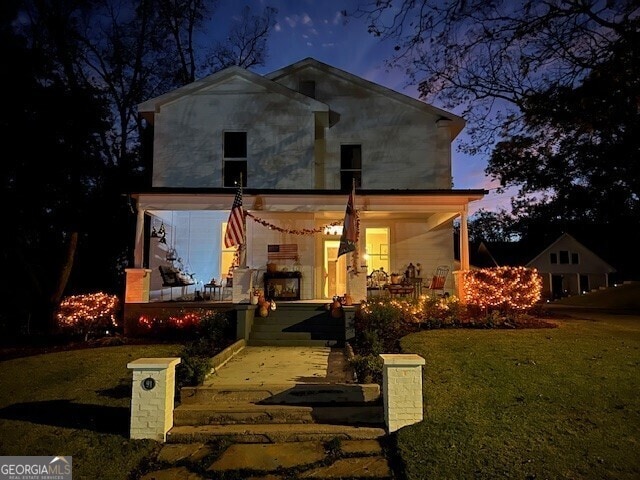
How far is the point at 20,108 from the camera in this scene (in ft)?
42.1

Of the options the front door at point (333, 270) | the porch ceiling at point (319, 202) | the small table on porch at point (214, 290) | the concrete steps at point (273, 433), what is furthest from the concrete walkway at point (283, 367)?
the front door at point (333, 270)

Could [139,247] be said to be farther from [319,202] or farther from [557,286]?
[557,286]

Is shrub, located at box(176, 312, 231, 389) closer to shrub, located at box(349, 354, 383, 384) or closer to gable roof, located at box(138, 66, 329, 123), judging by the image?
shrub, located at box(349, 354, 383, 384)

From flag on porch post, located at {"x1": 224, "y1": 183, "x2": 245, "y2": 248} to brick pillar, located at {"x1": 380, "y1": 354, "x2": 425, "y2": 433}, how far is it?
21.1 feet

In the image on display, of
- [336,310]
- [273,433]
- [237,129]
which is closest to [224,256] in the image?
[237,129]

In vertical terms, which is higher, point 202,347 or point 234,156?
point 234,156

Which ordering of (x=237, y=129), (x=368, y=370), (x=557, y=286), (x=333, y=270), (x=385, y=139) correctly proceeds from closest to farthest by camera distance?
1. (x=368, y=370)
2. (x=237, y=129)
3. (x=333, y=270)
4. (x=385, y=139)
5. (x=557, y=286)

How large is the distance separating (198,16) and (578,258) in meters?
34.7

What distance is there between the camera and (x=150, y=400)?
5.27m

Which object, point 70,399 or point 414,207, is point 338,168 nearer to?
point 414,207

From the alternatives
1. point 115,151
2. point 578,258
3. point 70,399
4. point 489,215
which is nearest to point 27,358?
point 70,399

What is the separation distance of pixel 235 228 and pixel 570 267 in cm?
3553

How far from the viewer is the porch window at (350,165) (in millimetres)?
14953

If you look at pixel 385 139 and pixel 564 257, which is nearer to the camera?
pixel 385 139
